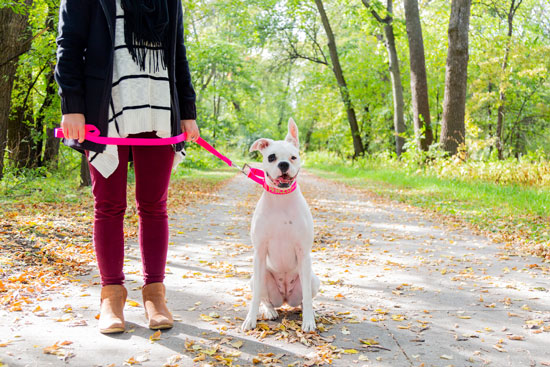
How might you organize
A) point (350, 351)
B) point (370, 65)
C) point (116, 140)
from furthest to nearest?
point (370, 65) → point (116, 140) → point (350, 351)

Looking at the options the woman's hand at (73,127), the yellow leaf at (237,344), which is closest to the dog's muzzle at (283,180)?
the yellow leaf at (237,344)

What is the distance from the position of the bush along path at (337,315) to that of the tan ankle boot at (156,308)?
64 millimetres

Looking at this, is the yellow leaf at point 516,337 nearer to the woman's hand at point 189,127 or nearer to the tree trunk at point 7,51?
the woman's hand at point 189,127

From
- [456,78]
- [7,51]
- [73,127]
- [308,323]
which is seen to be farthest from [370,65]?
[73,127]

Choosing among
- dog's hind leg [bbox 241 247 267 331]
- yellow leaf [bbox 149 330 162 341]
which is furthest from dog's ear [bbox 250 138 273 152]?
yellow leaf [bbox 149 330 162 341]

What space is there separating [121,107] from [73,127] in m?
0.29

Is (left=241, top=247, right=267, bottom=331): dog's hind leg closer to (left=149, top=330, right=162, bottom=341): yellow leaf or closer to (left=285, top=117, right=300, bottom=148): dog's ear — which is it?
(left=149, top=330, right=162, bottom=341): yellow leaf

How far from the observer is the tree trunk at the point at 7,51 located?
7281mm

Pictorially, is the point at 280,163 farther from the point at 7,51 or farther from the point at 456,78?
the point at 456,78

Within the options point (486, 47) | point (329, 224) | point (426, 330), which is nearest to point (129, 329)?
point (426, 330)

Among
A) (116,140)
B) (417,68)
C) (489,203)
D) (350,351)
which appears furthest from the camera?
(417,68)

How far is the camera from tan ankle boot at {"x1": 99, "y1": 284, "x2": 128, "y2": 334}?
8.68ft

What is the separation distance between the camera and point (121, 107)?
262cm

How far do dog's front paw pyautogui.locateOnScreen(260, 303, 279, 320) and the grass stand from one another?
334cm
